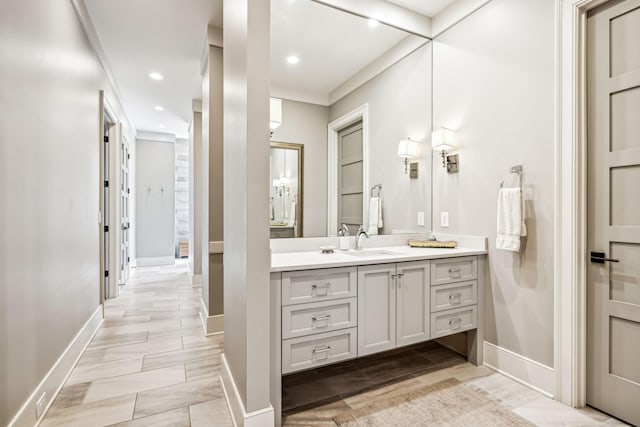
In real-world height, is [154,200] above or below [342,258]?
above

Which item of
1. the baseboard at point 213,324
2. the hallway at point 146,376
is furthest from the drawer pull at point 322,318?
the baseboard at point 213,324

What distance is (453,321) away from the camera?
2.35m

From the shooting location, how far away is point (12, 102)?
1.59m

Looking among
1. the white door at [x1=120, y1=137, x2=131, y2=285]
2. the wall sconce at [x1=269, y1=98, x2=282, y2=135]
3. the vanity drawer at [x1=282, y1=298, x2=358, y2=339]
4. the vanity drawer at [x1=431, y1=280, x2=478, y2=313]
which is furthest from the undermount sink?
the white door at [x1=120, y1=137, x2=131, y2=285]

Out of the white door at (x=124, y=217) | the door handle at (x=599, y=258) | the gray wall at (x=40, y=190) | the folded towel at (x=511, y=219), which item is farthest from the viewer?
the white door at (x=124, y=217)

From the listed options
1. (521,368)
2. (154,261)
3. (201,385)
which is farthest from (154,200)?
(521,368)

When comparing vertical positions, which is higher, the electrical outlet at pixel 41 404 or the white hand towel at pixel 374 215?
the white hand towel at pixel 374 215

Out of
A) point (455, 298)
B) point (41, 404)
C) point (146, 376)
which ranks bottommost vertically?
point (146, 376)

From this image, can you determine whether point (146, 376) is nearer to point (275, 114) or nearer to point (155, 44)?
point (275, 114)

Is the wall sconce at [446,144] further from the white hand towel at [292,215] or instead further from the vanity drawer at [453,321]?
the white hand towel at [292,215]

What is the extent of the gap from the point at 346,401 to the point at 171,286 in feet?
13.4

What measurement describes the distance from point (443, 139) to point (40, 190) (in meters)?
2.76

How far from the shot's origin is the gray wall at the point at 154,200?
7059 millimetres

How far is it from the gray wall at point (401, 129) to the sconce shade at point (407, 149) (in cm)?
4
